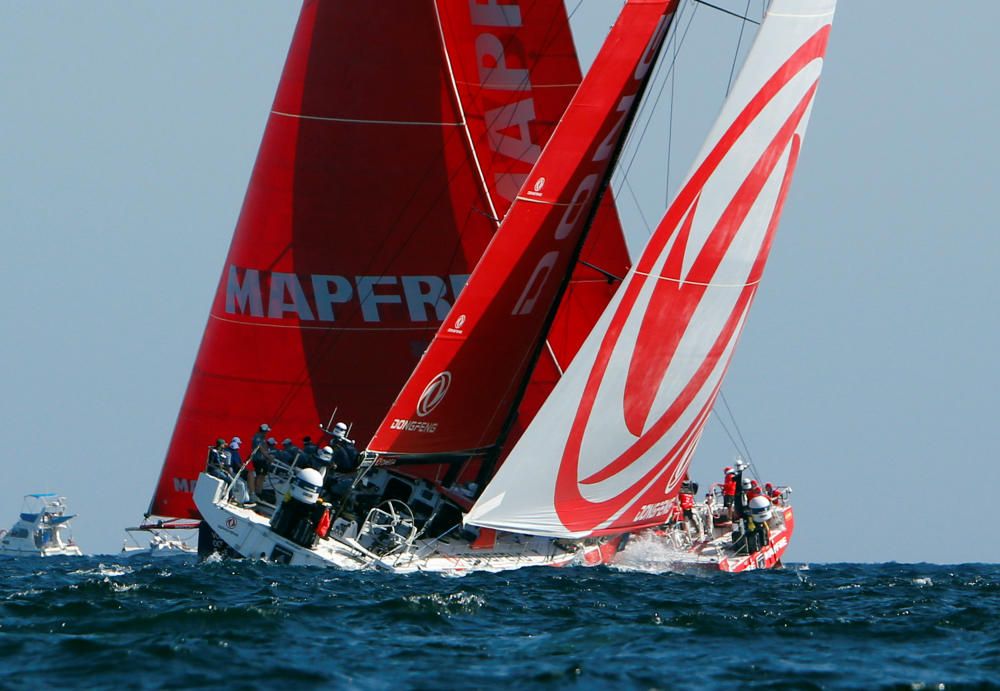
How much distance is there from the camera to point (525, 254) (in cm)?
2194

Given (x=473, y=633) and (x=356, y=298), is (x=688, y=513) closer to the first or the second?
(x=356, y=298)

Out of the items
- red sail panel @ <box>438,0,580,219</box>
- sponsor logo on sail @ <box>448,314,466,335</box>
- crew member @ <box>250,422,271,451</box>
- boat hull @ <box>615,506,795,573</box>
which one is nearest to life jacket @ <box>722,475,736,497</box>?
boat hull @ <box>615,506,795,573</box>

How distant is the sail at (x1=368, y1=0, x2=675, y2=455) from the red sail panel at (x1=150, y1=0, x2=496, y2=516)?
325 centimetres

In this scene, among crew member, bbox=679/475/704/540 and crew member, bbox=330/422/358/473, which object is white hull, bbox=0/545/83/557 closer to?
crew member, bbox=679/475/704/540

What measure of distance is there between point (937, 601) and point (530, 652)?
7.73 metres

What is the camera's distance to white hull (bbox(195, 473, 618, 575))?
20.5 metres

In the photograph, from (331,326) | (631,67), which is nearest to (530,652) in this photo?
(631,67)

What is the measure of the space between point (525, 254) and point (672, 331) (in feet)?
7.22

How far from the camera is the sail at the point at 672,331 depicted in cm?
2064

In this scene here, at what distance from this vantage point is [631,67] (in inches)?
857

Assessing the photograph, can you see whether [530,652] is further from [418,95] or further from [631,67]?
[418,95]

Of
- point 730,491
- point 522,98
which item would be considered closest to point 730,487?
point 730,491

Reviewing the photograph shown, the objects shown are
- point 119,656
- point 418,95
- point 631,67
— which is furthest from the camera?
point 418,95

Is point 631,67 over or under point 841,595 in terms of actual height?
over
